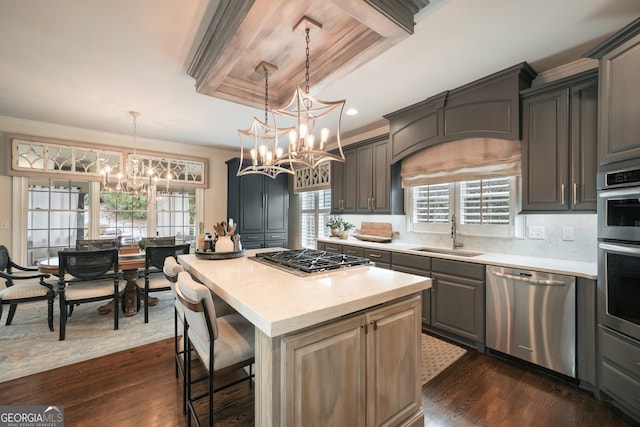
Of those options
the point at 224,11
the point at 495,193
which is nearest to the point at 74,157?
the point at 224,11

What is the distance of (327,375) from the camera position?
1.21 m

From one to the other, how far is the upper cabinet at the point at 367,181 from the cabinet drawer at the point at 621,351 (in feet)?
7.48

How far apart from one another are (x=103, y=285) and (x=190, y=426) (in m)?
2.38

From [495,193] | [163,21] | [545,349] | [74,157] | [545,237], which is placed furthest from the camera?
[74,157]

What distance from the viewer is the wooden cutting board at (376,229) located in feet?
13.1

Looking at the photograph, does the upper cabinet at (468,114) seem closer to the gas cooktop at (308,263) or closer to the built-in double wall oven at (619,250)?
the built-in double wall oven at (619,250)

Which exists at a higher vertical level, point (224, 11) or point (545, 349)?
point (224, 11)

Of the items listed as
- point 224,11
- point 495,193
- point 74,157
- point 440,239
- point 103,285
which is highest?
point 224,11

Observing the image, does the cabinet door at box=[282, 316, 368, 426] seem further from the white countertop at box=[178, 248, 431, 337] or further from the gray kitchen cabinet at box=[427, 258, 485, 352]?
the gray kitchen cabinet at box=[427, 258, 485, 352]

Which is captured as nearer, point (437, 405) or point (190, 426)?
point (190, 426)

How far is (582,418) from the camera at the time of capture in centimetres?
173

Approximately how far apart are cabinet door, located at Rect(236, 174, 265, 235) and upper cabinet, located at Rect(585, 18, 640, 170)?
482 centimetres

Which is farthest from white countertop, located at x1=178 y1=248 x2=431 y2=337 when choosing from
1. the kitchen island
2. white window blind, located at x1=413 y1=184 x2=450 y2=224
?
white window blind, located at x1=413 y1=184 x2=450 y2=224

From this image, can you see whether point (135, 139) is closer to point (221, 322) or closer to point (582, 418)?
point (221, 322)
